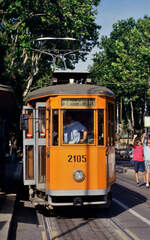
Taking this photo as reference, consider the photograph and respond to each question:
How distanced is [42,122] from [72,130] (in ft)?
3.42

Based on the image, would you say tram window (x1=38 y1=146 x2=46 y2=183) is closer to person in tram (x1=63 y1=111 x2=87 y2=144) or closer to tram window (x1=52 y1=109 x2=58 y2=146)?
tram window (x1=52 y1=109 x2=58 y2=146)

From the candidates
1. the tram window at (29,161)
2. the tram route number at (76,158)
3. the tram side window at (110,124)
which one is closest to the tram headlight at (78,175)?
the tram route number at (76,158)

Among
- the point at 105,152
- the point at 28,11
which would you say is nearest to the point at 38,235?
the point at 105,152

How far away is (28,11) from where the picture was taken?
23.0 m

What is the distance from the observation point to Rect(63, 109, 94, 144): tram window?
10898mm

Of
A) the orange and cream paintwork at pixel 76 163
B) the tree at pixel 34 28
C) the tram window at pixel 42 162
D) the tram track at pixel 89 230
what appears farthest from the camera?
the tree at pixel 34 28

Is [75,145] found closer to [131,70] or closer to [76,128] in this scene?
[76,128]

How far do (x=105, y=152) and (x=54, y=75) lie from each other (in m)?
3.71

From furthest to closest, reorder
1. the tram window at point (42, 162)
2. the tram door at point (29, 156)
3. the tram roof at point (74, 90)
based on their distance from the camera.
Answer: the tram door at point (29, 156) → the tram window at point (42, 162) → the tram roof at point (74, 90)

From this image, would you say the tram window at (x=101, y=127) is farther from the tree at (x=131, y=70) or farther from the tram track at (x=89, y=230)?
the tree at (x=131, y=70)

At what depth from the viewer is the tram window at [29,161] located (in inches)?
472

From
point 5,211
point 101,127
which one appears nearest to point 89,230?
point 101,127

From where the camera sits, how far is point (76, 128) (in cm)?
1089

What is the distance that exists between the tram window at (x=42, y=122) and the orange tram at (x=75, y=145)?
24 millimetres
